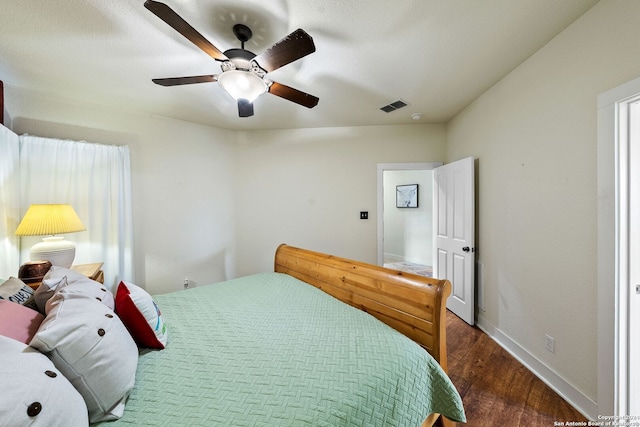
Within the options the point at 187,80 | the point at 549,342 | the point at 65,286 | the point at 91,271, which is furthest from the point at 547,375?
the point at 91,271

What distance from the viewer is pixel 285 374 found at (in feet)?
3.15

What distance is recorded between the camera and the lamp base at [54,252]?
1861 mm

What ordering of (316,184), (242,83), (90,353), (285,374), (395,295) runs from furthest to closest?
(316,184), (242,83), (395,295), (285,374), (90,353)

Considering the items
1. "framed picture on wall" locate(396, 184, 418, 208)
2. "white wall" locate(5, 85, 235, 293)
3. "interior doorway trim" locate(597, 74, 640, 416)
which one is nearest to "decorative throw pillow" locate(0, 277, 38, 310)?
"white wall" locate(5, 85, 235, 293)

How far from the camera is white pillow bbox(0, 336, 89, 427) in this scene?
529 millimetres

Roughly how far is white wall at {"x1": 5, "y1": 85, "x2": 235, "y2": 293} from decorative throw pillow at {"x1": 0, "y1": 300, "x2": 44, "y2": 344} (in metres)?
1.90

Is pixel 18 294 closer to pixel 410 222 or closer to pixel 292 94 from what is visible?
pixel 292 94

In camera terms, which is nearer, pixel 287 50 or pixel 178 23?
pixel 178 23

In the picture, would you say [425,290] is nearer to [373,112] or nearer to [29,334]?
[29,334]

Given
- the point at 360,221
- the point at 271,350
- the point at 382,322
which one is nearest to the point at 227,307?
the point at 271,350

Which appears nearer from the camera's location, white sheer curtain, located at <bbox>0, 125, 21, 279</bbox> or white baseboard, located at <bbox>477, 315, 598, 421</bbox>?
white baseboard, located at <bbox>477, 315, 598, 421</bbox>

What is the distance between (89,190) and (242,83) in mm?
2166

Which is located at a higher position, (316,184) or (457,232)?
(316,184)

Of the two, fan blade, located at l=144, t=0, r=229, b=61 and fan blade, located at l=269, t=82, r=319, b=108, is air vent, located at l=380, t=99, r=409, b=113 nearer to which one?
fan blade, located at l=269, t=82, r=319, b=108
